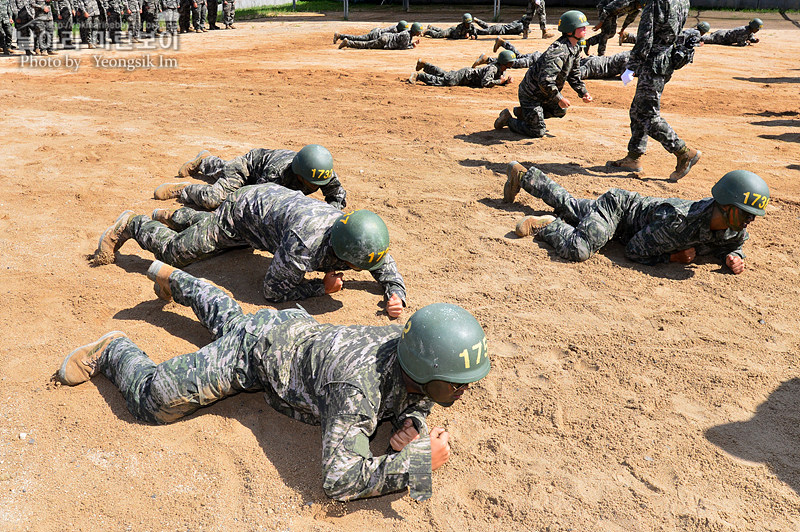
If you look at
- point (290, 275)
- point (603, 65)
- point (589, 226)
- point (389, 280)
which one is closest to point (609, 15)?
point (603, 65)

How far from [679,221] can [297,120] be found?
6.98 metres

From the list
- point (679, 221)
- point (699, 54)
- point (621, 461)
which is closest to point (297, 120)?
point (679, 221)

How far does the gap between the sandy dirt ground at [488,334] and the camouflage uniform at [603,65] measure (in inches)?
162

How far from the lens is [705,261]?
597 cm

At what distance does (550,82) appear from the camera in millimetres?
9078

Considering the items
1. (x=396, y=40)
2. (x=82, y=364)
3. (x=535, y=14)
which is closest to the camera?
(x=82, y=364)

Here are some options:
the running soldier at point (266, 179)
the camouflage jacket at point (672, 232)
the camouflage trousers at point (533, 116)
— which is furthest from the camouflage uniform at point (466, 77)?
the camouflage jacket at point (672, 232)

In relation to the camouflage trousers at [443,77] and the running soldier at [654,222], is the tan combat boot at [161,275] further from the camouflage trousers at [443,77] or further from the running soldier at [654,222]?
the camouflage trousers at [443,77]

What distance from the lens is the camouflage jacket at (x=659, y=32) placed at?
24.3 ft

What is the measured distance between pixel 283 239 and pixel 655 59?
18.4 ft

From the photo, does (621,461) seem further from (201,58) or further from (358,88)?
(201,58)

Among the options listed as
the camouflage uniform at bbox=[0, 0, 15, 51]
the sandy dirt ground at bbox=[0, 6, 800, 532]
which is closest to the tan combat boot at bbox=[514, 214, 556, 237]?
the sandy dirt ground at bbox=[0, 6, 800, 532]

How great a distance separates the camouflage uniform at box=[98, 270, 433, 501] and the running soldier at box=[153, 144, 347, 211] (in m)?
2.17

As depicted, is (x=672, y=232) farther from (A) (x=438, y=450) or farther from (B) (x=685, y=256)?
(A) (x=438, y=450)
